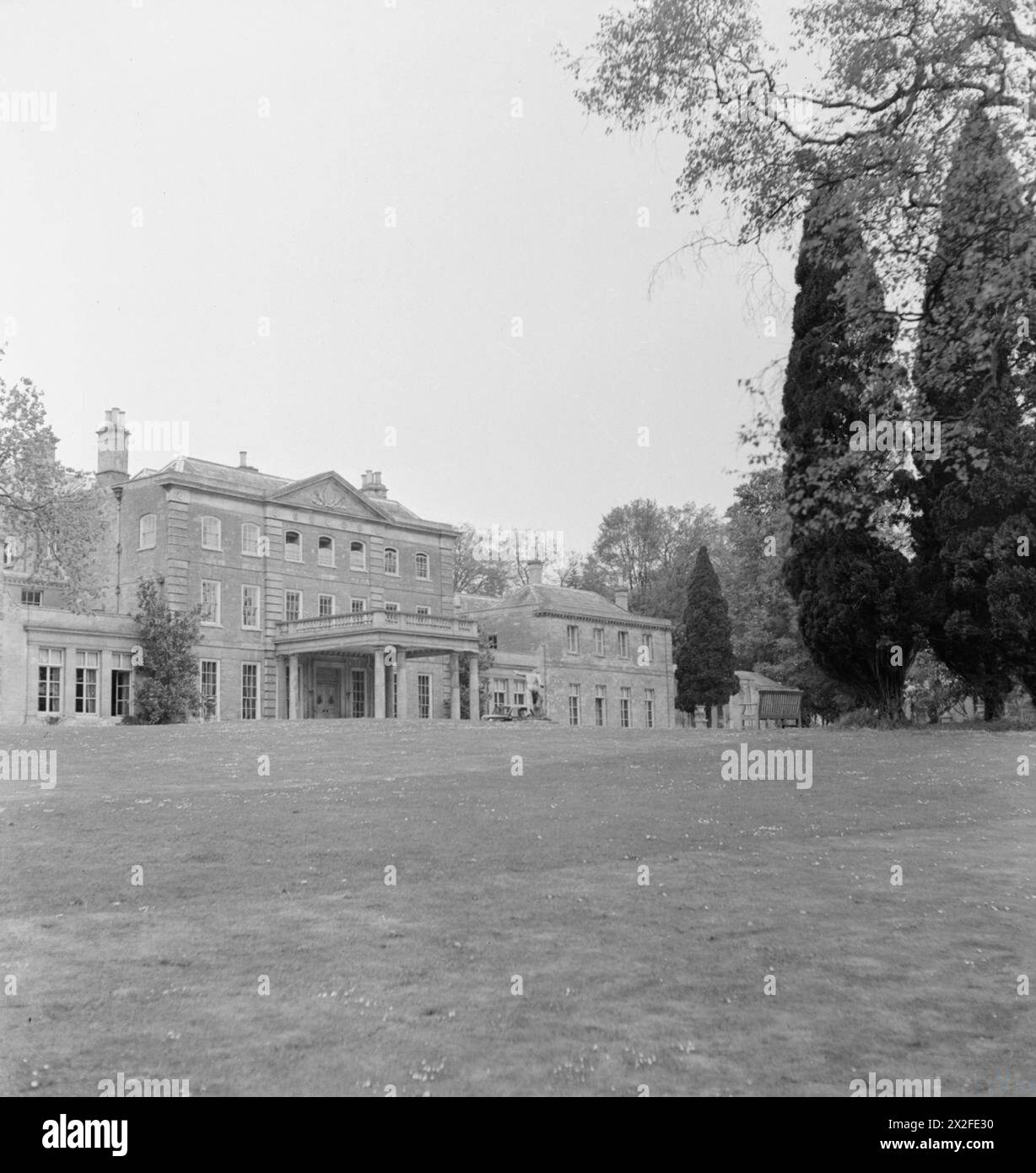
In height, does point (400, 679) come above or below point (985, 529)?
below

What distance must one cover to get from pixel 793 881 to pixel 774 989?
333 centimetres

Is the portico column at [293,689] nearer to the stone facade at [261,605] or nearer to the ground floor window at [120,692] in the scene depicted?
the stone facade at [261,605]

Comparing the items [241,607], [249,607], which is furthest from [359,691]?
[241,607]

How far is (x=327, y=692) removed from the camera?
153 feet

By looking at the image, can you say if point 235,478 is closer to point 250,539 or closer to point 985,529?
point 250,539

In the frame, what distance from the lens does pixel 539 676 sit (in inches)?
2168

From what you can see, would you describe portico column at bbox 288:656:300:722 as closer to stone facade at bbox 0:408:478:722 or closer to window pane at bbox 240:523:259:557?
stone facade at bbox 0:408:478:722

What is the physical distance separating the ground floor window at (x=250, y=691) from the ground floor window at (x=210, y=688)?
102 centimetres

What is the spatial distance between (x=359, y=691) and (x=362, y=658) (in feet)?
4.37

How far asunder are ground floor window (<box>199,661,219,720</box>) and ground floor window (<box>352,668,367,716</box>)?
19.7 feet

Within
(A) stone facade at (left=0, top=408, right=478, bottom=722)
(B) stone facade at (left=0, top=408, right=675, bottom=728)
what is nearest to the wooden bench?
(B) stone facade at (left=0, top=408, right=675, bottom=728)

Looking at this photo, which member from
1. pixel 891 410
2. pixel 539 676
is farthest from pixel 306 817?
pixel 539 676

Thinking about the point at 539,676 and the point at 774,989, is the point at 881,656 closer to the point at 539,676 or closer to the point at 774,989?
the point at 774,989

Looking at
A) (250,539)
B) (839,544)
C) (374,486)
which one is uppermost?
(374,486)
